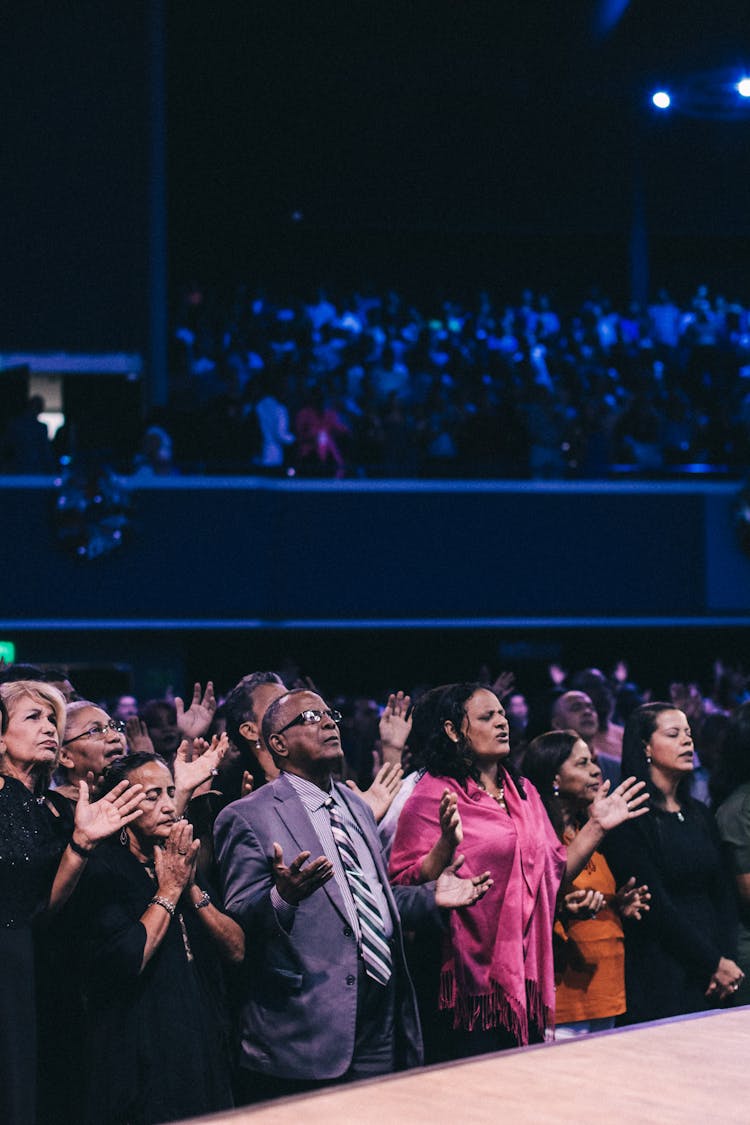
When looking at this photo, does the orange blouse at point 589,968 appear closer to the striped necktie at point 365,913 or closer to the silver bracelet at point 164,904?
the striped necktie at point 365,913

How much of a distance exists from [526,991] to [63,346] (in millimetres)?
10144

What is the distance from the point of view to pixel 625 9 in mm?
17422

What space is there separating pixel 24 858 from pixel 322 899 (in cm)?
80

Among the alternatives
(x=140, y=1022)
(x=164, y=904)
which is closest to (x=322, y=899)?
(x=164, y=904)

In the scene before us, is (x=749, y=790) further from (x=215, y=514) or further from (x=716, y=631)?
(x=716, y=631)

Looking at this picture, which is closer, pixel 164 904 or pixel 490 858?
pixel 164 904

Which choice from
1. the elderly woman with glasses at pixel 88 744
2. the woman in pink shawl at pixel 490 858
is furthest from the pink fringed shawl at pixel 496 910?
the elderly woman with glasses at pixel 88 744

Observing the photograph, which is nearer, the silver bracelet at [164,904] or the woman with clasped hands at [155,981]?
the woman with clasped hands at [155,981]

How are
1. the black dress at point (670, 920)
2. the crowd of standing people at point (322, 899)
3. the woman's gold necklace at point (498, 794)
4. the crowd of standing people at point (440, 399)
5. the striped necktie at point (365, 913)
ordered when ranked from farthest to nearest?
the crowd of standing people at point (440, 399) → the black dress at point (670, 920) → the woman's gold necklace at point (498, 794) → the striped necktie at point (365, 913) → the crowd of standing people at point (322, 899)

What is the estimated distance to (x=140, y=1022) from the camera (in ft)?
12.4

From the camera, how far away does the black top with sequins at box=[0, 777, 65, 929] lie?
378cm

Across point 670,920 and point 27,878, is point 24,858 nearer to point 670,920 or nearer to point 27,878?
point 27,878

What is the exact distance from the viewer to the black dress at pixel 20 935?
146 inches

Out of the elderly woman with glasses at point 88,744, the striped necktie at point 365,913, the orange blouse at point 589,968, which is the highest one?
the elderly woman with glasses at point 88,744
